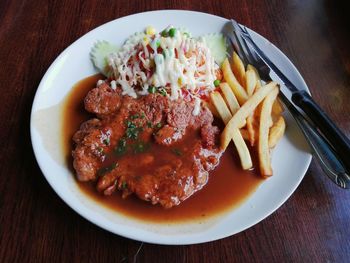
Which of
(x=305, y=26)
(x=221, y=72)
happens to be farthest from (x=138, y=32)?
(x=305, y=26)

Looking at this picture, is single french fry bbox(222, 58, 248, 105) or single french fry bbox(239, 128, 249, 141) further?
single french fry bbox(222, 58, 248, 105)

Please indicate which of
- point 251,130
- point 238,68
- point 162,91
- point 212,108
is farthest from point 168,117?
point 238,68

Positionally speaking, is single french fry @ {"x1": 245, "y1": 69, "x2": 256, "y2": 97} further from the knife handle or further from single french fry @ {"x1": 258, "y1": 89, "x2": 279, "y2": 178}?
the knife handle

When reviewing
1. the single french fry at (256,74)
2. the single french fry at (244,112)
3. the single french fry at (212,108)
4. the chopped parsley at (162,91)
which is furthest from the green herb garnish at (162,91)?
the single french fry at (256,74)

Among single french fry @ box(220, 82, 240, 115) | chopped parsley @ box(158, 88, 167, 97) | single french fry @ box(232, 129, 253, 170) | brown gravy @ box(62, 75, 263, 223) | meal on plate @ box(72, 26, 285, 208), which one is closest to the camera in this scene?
brown gravy @ box(62, 75, 263, 223)

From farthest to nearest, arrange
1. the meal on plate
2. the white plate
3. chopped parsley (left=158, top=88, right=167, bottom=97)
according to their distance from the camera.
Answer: chopped parsley (left=158, top=88, right=167, bottom=97), the meal on plate, the white plate

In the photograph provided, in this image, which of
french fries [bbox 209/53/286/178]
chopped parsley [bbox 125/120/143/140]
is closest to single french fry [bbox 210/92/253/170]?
french fries [bbox 209/53/286/178]

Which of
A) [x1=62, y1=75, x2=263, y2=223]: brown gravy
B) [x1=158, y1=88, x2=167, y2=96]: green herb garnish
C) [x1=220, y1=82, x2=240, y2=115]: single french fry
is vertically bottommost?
[x1=62, y1=75, x2=263, y2=223]: brown gravy
